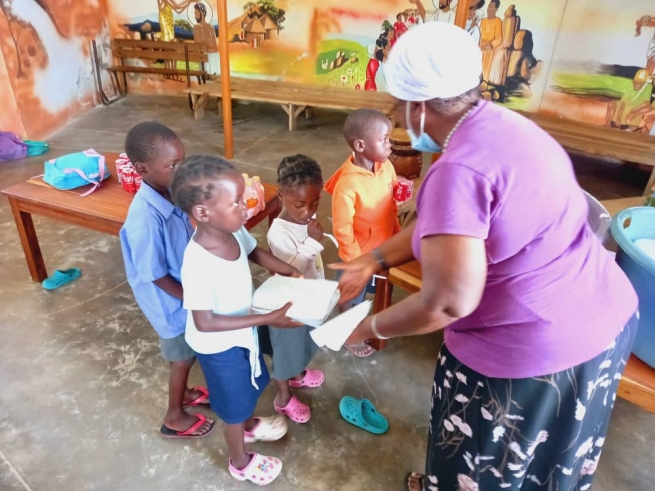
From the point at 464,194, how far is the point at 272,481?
160cm

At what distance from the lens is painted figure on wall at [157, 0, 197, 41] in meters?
6.99

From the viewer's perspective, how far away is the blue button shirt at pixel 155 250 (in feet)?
5.96

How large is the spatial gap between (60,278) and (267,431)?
197cm

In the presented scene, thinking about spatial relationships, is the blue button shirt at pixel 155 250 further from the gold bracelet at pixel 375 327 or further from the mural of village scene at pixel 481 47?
the mural of village scene at pixel 481 47

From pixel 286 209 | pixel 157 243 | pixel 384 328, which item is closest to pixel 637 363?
pixel 384 328

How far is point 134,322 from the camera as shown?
2.99 metres

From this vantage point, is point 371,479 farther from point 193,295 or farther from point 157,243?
point 157,243

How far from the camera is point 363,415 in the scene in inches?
94.1

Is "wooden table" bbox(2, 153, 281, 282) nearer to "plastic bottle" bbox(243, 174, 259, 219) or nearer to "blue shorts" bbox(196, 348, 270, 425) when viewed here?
"plastic bottle" bbox(243, 174, 259, 219)

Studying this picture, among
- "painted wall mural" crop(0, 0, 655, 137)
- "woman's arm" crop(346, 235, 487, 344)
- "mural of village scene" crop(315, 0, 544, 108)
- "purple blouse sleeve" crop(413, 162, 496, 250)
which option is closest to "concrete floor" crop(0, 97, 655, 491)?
"woman's arm" crop(346, 235, 487, 344)

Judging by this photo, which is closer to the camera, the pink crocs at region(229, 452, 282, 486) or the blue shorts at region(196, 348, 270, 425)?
the blue shorts at region(196, 348, 270, 425)

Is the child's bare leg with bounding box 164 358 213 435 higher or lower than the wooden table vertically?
lower

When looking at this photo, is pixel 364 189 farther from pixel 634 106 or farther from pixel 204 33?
pixel 204 33

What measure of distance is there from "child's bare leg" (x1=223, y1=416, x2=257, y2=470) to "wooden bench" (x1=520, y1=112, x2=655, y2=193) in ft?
13.8
